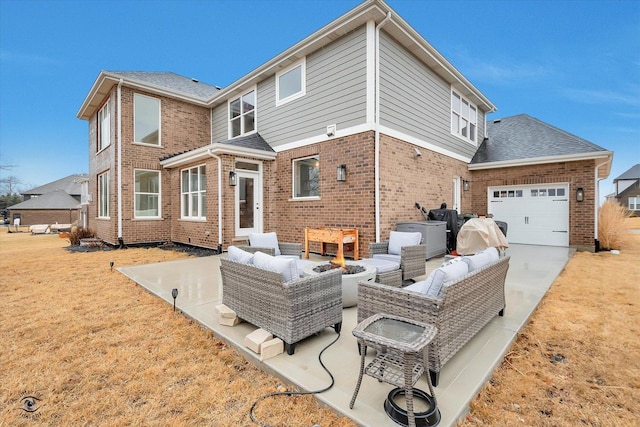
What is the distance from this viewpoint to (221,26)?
92.8 ft

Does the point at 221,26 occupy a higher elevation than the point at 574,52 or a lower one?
higher

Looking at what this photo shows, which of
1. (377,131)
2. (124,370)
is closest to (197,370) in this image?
(124,370)

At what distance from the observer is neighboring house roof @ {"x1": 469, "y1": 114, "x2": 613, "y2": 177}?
927 centimetres

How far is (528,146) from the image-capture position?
10812mm

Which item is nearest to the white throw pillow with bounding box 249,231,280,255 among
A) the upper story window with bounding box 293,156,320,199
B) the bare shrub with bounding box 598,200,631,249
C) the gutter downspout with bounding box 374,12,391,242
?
the gutter downspout with bounding box 374,12,391,242

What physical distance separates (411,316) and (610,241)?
1079cm

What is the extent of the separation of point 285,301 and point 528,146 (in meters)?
11.9

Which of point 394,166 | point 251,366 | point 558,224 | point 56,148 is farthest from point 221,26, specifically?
point 56,148

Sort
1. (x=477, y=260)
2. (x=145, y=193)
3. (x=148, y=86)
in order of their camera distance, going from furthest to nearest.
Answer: (x=145, y=193) → (x=148, y=86) → (x=477, y=260)

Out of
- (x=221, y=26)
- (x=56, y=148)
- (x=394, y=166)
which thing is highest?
(x=221, y=26)

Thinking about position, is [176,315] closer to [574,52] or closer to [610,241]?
[610,241]

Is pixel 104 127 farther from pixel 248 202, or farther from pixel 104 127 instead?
pixel 248 202

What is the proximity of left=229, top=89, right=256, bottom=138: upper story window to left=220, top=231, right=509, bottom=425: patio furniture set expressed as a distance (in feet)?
24.6

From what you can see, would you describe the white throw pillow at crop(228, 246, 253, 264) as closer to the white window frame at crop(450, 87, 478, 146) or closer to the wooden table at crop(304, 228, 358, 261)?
the wooden table at crop(304, 228, 358, 261)
